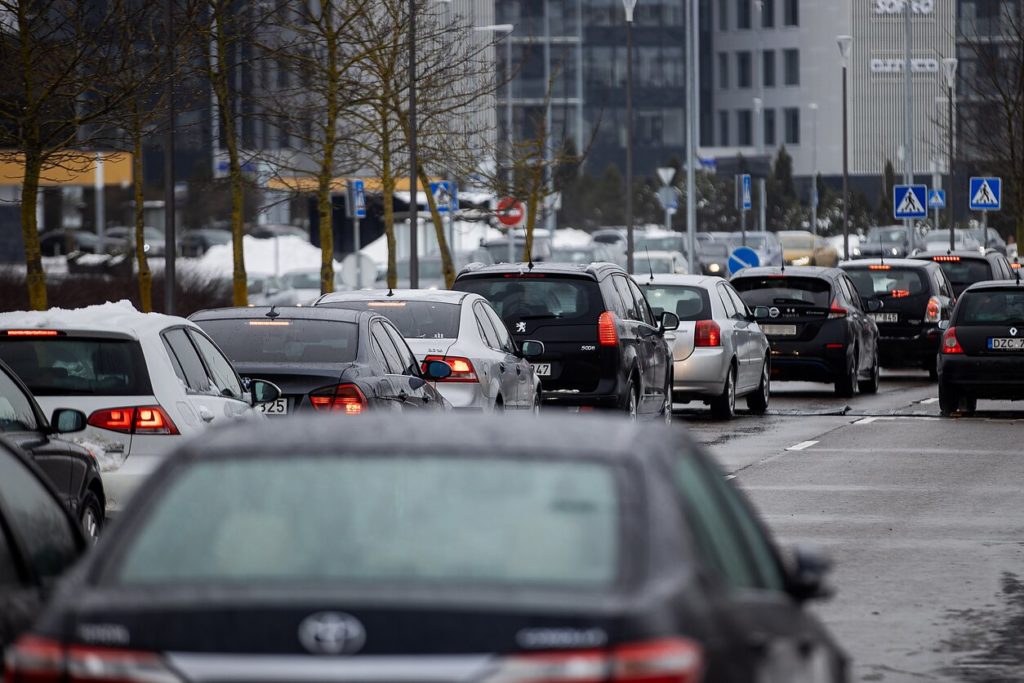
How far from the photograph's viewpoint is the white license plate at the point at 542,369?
19859 mm

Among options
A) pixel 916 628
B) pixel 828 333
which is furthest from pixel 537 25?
pixel 916 628

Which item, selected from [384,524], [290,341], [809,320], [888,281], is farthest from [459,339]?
[888,281]

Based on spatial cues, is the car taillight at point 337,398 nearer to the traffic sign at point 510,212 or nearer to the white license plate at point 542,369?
the white license plate at point 542,369

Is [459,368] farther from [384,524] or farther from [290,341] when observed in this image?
[384,524]

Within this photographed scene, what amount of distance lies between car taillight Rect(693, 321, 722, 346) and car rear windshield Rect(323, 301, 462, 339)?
6722 mm

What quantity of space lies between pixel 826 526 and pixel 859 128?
339ft

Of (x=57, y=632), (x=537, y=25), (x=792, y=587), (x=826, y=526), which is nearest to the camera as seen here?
(x=57, y=632)

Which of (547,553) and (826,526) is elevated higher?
(547,553)

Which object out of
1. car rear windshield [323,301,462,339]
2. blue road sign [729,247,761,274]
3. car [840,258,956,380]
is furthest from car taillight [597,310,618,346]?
blue road sign [729,247,761,274]

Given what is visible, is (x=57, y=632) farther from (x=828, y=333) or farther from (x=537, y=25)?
(x=537, y=25)

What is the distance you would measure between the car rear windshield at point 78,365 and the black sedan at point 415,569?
263 inches

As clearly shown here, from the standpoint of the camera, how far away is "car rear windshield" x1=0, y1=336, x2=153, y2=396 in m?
11.5

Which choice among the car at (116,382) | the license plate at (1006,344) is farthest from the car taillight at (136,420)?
the license plate at (1006,344)

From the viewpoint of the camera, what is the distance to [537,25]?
357 feet
